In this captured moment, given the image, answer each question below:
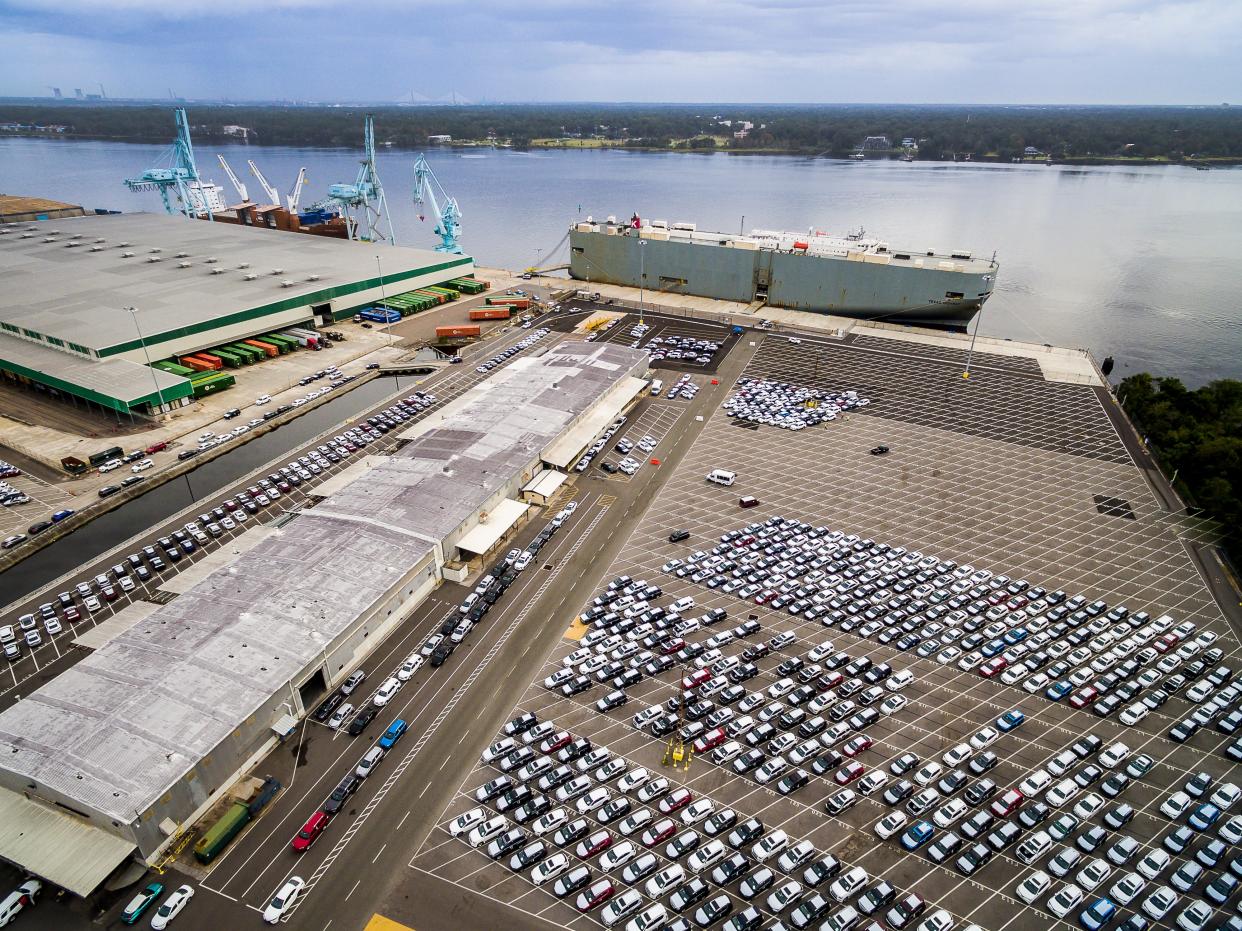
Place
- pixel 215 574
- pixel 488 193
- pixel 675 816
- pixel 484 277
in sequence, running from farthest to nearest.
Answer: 1. pixel 488 193
2. pixel 484 277
3. pixel 215 574
4. pixel 675 816

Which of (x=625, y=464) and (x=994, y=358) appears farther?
(x=994, y=358)

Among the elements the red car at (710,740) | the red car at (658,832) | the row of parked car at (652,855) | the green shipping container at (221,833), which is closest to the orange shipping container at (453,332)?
the row of parked car at (652,855)

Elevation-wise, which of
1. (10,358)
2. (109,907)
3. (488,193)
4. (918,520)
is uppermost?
(488,193)

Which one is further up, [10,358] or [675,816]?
[10,358]

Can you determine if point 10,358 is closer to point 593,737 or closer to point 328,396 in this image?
point 328,396

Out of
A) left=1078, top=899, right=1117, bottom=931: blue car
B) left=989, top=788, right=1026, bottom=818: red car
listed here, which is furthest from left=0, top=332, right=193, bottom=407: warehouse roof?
left=1078, top=899, right=1117, bottom=931: blue car

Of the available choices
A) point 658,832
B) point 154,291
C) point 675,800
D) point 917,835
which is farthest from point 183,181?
point 917,835

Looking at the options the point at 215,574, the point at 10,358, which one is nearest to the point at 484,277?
the point at 10,358

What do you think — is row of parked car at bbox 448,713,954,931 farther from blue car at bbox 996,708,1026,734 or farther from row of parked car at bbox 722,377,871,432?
row of parked car at bbox 722,377,871,432

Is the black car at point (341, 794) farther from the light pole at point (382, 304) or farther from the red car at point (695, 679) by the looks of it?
the light pole at point (382, 304)
